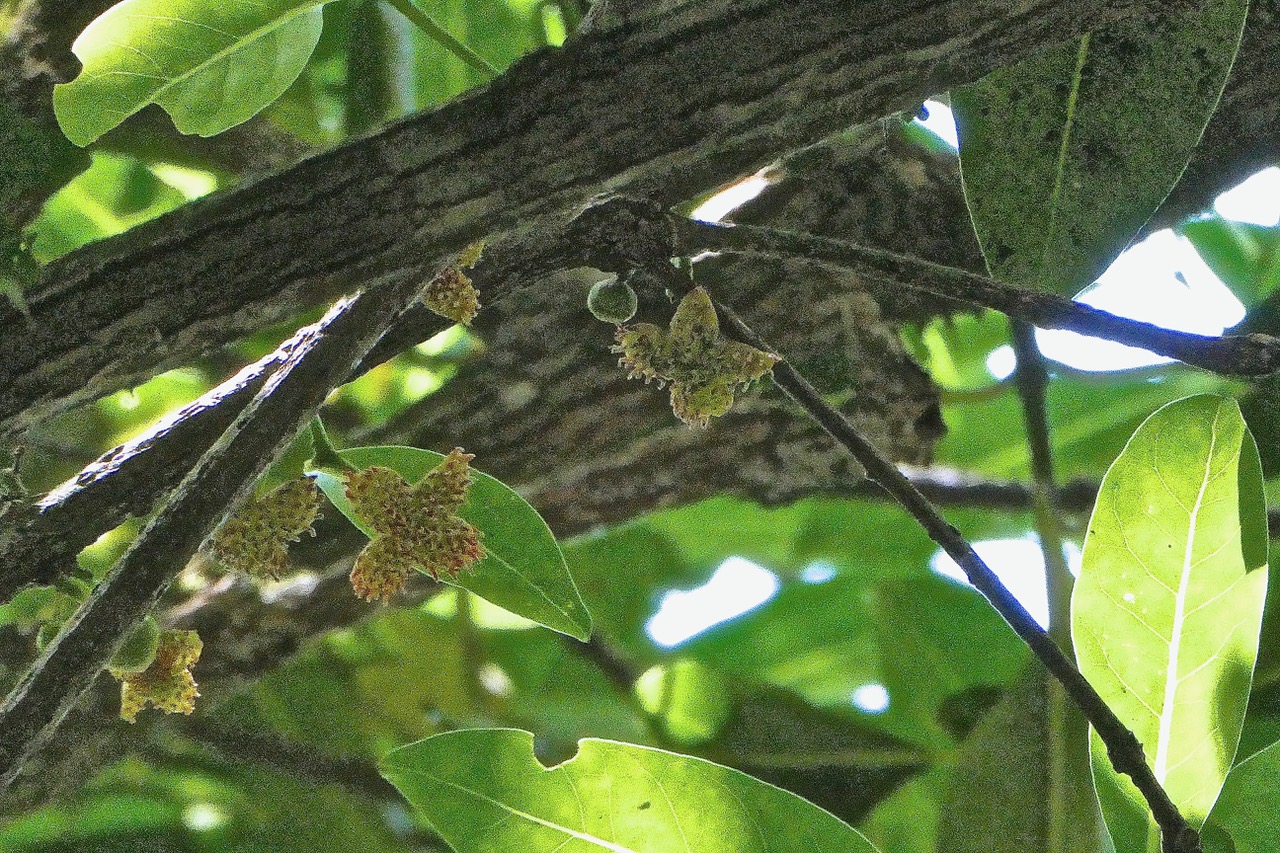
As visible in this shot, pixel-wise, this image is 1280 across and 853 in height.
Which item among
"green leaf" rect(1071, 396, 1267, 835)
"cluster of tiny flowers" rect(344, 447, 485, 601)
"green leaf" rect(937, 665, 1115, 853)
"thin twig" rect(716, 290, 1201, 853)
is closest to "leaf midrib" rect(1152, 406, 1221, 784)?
"green leaf" rect(1071, 396, 1267, 835)

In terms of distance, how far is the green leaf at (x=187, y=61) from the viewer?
0.75 metres

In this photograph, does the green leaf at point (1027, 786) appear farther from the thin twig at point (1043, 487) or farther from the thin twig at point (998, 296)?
the thin twig at point (998, 296)

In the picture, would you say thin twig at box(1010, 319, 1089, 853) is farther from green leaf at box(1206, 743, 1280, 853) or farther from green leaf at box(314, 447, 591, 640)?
green leaf at box(314, 447, 591, 640)

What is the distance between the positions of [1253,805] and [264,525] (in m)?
0.80

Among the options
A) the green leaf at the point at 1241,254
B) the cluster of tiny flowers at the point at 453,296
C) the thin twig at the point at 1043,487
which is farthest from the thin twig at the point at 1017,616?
the green leaf at the point at 1241,254

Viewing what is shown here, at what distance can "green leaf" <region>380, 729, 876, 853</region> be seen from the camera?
88cm

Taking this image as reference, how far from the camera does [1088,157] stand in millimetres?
920

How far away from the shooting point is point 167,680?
0.92 metres

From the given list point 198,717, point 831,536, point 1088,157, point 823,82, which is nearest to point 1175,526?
point 1088,157

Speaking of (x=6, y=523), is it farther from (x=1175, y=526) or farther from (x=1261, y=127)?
(x=1261, y=127)

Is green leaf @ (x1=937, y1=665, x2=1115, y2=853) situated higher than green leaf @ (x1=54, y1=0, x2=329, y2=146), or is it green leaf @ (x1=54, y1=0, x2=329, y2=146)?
green leaf @ (x1=54, y1=0, x2=329, y2=146)

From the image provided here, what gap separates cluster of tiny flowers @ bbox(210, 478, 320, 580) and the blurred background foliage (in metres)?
0.54

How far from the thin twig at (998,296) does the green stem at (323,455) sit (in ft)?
0.96

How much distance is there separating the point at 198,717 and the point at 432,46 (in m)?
0.84
